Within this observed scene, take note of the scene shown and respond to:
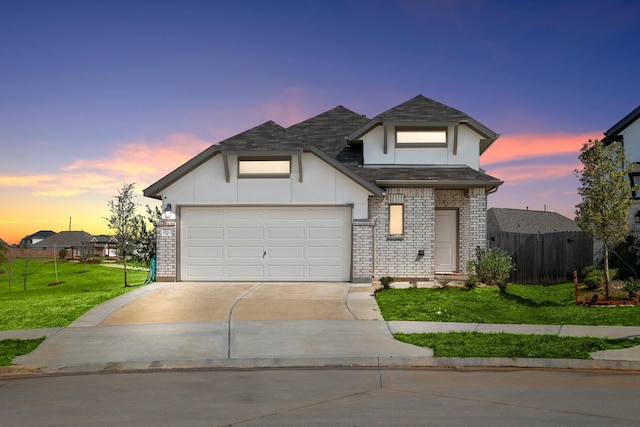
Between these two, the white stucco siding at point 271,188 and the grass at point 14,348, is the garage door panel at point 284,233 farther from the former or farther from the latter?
the grass at point 14,348

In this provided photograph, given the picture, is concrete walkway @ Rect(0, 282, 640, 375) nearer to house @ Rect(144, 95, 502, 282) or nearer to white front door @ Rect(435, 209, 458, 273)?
house @ Rect(144, 95, 502, 282)

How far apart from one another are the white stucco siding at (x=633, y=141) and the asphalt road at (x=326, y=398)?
758 inches

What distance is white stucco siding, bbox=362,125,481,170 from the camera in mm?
23250

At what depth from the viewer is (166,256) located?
21297 mm

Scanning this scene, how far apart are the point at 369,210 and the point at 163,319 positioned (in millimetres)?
9409

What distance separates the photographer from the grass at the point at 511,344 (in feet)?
35.0

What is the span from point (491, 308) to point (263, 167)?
950cm

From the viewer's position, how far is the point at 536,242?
87.1 ft

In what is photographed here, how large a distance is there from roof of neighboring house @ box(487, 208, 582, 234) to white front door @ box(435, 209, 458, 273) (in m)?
23.2

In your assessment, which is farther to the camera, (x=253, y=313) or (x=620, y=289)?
(x=620, y=289)

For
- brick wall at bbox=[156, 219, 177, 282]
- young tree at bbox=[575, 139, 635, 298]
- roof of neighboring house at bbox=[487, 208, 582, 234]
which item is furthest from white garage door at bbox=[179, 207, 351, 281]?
roof of neighboring house at bbox=[487, 208, 582, 234]

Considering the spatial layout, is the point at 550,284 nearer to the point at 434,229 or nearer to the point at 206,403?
the point at 434,229

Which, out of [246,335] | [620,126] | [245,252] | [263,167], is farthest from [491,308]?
[620,126]

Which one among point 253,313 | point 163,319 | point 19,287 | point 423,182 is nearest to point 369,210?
point 423,182
